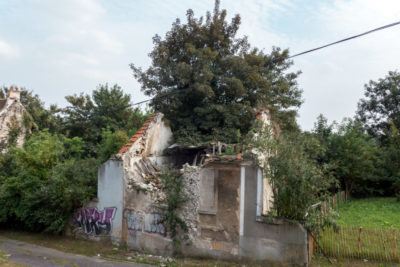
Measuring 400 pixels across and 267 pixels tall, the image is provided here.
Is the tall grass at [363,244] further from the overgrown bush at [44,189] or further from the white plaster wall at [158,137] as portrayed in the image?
the overgrown bush at [44,189]

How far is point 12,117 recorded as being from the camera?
67.7 ft

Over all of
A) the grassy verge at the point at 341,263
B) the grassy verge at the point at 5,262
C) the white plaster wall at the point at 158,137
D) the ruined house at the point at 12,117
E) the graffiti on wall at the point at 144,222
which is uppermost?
the ruined house at the point at 12,117

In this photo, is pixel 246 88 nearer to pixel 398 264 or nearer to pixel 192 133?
pixel 192 133

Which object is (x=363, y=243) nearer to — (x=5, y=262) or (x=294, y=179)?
(x=294, y=179)

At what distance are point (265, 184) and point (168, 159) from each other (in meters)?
5.93

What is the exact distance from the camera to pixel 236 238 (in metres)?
9.37

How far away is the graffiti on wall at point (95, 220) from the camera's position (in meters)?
11.5

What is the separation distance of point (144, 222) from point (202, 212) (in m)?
2.38

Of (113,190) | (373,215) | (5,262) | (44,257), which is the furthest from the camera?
(373,215)

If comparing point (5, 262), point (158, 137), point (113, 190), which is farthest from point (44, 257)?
point (158, 137)

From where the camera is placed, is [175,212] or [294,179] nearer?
[294,179]

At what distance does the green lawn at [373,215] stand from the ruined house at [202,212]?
20.7 ft

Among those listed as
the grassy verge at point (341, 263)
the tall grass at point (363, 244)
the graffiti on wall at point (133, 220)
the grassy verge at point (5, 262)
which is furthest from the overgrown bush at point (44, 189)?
the tall grass at point (363, 244)

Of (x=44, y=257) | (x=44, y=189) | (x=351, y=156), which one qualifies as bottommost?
(x=44, y=257)
